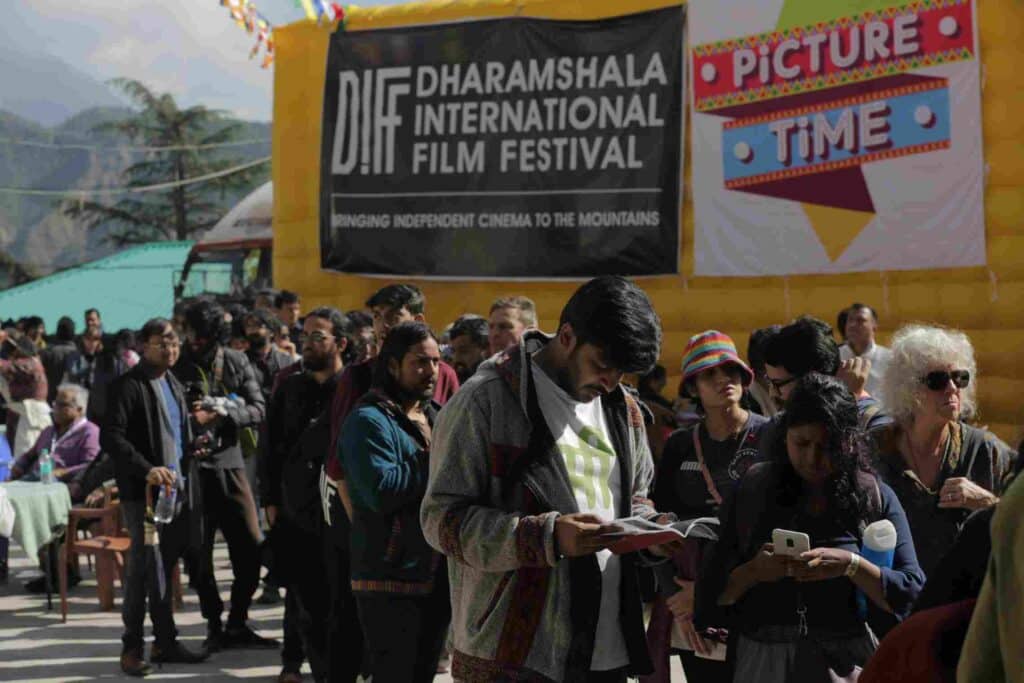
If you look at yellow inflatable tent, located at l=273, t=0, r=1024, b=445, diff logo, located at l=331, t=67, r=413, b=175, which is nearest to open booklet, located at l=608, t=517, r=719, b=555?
yellow inflatable tent, located at l=273, t=0, r=1024, b=445

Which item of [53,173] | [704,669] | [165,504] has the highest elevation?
[53,173]

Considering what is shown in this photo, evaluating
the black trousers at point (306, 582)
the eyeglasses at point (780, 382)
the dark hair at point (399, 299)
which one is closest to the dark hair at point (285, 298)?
the black trousers at point (306, 582)

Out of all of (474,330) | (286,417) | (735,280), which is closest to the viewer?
(286,417)

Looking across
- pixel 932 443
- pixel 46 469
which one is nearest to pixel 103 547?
pixel 46 469

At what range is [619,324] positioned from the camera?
3.60 m

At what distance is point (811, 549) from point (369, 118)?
9646 millimetres

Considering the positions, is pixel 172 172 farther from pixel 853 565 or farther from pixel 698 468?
pixel 853 565

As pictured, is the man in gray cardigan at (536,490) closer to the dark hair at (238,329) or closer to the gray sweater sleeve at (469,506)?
the gray sweater sleeve at (469,506)

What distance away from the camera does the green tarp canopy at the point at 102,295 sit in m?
30.4

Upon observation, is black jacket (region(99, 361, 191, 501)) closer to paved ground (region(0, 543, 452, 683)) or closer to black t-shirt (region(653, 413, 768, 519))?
paved ground (region(0, 543, 452, 683))

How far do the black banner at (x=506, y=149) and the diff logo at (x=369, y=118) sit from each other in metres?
0.01

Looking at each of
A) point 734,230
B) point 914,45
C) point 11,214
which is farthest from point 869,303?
point 11,214

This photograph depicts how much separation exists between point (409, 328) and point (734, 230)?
6656 millimetres

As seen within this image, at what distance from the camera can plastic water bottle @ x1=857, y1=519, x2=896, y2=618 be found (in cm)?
406
